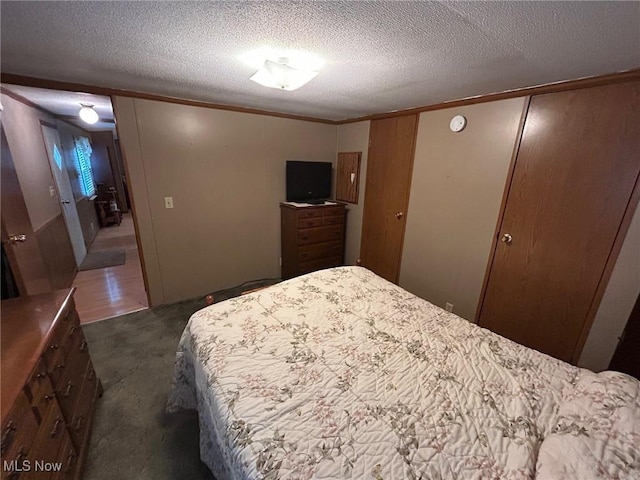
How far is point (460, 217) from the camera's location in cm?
232

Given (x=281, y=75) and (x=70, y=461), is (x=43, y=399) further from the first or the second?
(x=281, y=75)

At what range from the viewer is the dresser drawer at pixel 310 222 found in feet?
10.1

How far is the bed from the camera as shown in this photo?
0.79 metres

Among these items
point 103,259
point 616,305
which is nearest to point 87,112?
point 103,259

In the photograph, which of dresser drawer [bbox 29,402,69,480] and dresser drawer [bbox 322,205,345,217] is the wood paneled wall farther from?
dresser drawer [bbox 322,205,345,217]

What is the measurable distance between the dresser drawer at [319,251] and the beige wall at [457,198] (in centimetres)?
98

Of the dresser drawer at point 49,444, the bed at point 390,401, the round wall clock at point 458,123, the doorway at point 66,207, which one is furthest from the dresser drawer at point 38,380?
the round wall clock at point 458,123

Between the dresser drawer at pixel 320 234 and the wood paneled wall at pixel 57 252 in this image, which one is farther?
the dresser drawer at pixel 320 234

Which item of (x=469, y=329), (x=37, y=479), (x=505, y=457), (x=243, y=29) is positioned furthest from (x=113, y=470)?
(x=243, y=29)

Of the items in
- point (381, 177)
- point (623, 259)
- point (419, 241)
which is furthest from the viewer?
point (381, 177)

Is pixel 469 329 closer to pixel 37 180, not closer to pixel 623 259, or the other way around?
pixel 623 259

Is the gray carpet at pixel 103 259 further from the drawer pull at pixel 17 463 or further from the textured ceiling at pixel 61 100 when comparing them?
the drawer pull at pixel 17 463

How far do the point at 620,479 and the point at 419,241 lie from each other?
213 cm

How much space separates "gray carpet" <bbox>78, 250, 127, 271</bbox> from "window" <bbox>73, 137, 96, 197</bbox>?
161cm
